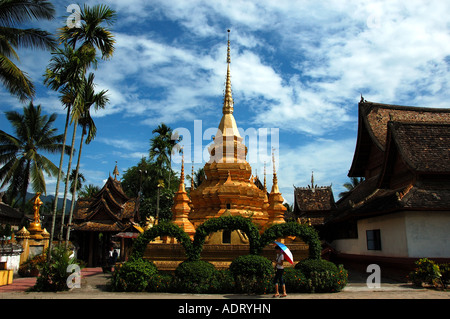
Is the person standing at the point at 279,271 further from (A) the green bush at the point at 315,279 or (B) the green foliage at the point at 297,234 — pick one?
(B) the green foliage at the point at 297,234

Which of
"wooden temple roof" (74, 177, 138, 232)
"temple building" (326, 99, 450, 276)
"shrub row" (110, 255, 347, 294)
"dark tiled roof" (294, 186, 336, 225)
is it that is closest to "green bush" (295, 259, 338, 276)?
"shrub row" (110, 255, 347, 294)

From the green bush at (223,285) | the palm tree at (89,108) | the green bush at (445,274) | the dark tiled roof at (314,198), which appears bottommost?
the green bush at (223,285)

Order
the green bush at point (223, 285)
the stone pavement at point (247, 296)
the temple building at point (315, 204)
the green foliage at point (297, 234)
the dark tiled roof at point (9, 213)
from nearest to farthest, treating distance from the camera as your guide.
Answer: the stone pavement at point (247, 296)
the green bush at point (223, 285)
the green foliage at point (297, 234)
the temple building at point (315, 204)
the dark tiled roof at point (9, 213)

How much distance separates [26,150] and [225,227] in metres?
27.4

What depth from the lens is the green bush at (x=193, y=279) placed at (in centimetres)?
1143

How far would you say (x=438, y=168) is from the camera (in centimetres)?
1435

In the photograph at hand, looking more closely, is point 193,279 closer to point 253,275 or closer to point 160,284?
point 160,284

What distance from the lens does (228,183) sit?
18.5m

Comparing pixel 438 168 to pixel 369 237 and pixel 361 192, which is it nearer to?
pixel 369 237

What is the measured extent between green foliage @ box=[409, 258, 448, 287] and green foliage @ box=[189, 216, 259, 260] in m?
5.83

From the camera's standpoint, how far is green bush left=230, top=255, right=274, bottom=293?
11.2 m

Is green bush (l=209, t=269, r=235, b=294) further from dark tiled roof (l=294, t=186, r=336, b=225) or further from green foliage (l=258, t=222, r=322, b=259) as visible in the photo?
dark tiled roof (l=294, t=186, r=336, b=225)

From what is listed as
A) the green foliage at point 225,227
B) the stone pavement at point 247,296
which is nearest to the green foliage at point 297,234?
the green foliage at point 225,227

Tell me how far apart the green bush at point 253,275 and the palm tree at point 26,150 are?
2504 centimetres
